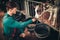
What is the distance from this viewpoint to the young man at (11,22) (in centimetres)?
137

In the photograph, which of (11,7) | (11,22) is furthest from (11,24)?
(11,7)

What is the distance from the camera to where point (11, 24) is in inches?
54.4

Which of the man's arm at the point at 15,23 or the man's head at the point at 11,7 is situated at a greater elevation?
the man's head at the point at 11,7

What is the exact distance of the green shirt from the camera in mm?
1369

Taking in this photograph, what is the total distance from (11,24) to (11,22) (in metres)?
0.01

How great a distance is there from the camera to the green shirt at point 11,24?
4.49 ft

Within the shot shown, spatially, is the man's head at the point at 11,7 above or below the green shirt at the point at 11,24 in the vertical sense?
above

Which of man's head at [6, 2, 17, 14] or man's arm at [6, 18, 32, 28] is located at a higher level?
man's head at [6, 2, 17, 14]

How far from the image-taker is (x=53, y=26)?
134 cm

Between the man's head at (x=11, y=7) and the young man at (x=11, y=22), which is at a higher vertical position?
the man's head at (x=11, y=7)

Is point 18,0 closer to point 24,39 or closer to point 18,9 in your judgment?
point 18,9

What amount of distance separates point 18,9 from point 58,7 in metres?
0.29

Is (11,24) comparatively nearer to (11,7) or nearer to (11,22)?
(11,22)

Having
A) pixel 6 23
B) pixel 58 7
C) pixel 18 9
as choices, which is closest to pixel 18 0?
pixel 18 9
